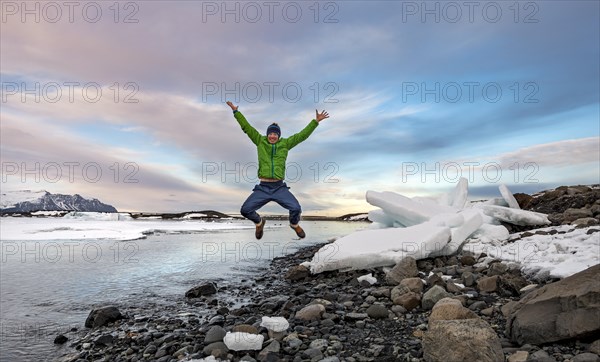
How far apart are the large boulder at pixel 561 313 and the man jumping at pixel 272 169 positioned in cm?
381

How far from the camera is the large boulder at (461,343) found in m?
4.74

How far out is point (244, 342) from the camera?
604 cm

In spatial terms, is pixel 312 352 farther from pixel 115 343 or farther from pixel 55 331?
pixel 55 331

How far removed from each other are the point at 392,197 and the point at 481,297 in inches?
309

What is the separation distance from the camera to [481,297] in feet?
26.8

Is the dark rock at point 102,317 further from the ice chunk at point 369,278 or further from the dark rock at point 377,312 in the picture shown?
the ice chunk at point 369,278

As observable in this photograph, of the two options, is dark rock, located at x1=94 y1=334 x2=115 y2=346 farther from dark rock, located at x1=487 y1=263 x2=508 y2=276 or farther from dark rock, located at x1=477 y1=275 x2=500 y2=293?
dark rock, located at x1=487 y1=263 x2=508 y2=276

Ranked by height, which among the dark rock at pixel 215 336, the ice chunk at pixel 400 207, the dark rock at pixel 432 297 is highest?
the ice chunk at pixel 400 207

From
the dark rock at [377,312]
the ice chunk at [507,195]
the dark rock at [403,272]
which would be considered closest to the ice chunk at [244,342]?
the dark rock at [377,312]

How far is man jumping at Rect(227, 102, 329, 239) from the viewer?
3934 millimetres

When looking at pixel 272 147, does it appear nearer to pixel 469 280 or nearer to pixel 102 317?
pixel 469 280

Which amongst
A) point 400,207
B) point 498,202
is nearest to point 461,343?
point 400,207

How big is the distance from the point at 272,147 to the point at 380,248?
8674mm

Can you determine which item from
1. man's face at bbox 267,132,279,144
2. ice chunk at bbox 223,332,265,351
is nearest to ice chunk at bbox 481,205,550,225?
ice chunk at bbox 223,332,265,351
